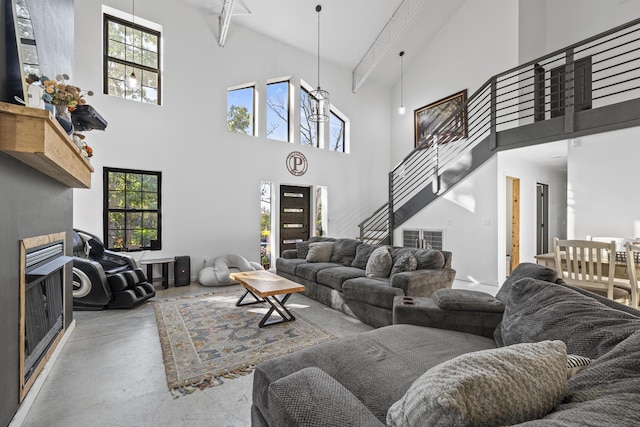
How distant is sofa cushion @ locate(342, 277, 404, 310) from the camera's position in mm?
3221

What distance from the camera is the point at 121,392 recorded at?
209 cm

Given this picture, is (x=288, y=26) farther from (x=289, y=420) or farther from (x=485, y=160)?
(x=289, y=420)

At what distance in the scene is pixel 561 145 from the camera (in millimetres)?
4715

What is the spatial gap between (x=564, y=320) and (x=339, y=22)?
22.1 ft

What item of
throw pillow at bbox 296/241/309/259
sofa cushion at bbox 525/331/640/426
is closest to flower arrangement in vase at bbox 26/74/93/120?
sofa cushion at bbox 525/331/640/426

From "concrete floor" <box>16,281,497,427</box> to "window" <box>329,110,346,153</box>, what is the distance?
5603 mm

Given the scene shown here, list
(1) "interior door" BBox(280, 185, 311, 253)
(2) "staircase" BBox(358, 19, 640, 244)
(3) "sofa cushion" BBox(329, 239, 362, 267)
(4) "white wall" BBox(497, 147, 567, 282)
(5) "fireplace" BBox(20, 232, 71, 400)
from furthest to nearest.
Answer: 1. (1) "interior door" BBox(280, 185, 311, 253)
2. (4) "white wall" BBox(497, 147, 567, 282)
3. (3) "sofa cushion" BBox(329, 239, 362, 267)
4. (2) "staircase" BBox(358, 19, 640, 244)
5. (5) "fireplace" BBox(20, 232, 71, 400)

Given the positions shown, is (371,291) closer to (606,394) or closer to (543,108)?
(606,394)

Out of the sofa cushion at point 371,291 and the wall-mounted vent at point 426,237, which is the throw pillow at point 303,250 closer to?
the sofa cushion at point 371,291

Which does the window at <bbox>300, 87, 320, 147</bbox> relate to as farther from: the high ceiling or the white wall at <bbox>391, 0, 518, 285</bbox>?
the white wall at <bbox>391, 0, 518, 285</bbox>

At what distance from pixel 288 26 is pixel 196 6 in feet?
5.76

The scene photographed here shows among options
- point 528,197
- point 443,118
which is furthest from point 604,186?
point 443,118

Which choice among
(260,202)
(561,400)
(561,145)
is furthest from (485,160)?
(561,400)

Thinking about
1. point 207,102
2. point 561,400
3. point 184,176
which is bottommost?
point 561,400
